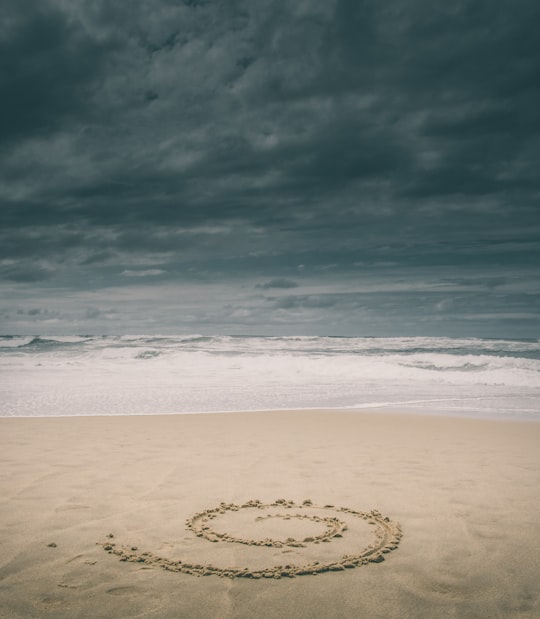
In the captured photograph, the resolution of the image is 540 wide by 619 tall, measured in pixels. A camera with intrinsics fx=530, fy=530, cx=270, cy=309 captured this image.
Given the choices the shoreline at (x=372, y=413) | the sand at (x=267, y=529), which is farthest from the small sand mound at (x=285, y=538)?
the shoreline at (x=372, y=413)

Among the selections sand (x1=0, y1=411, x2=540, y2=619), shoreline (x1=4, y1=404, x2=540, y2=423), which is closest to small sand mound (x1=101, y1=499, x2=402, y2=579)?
sand (x1=0, y1=411, x2=540, y2=619)

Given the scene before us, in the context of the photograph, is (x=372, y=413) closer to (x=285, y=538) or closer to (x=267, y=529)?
(x=267, y=529)

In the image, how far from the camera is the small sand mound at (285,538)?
130 inches

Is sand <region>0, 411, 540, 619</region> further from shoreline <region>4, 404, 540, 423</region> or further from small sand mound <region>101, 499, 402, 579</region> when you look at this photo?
shoreline <region>4, 404, 540, 423</region>

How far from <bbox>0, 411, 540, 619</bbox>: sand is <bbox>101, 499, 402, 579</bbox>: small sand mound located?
15 mm

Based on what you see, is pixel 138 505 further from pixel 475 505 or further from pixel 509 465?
pixel 509 465

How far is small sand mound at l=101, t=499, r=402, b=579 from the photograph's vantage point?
329 centimetres

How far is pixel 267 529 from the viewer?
13.1ft

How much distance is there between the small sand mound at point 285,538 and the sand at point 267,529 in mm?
15

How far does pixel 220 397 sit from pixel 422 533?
10.1 metres

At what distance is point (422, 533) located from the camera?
3904mm

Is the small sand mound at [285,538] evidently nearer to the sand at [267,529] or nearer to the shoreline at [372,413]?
the sand at [267,529]

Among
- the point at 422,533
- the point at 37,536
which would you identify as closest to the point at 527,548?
the point at 422,533

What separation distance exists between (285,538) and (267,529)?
0.21 m
